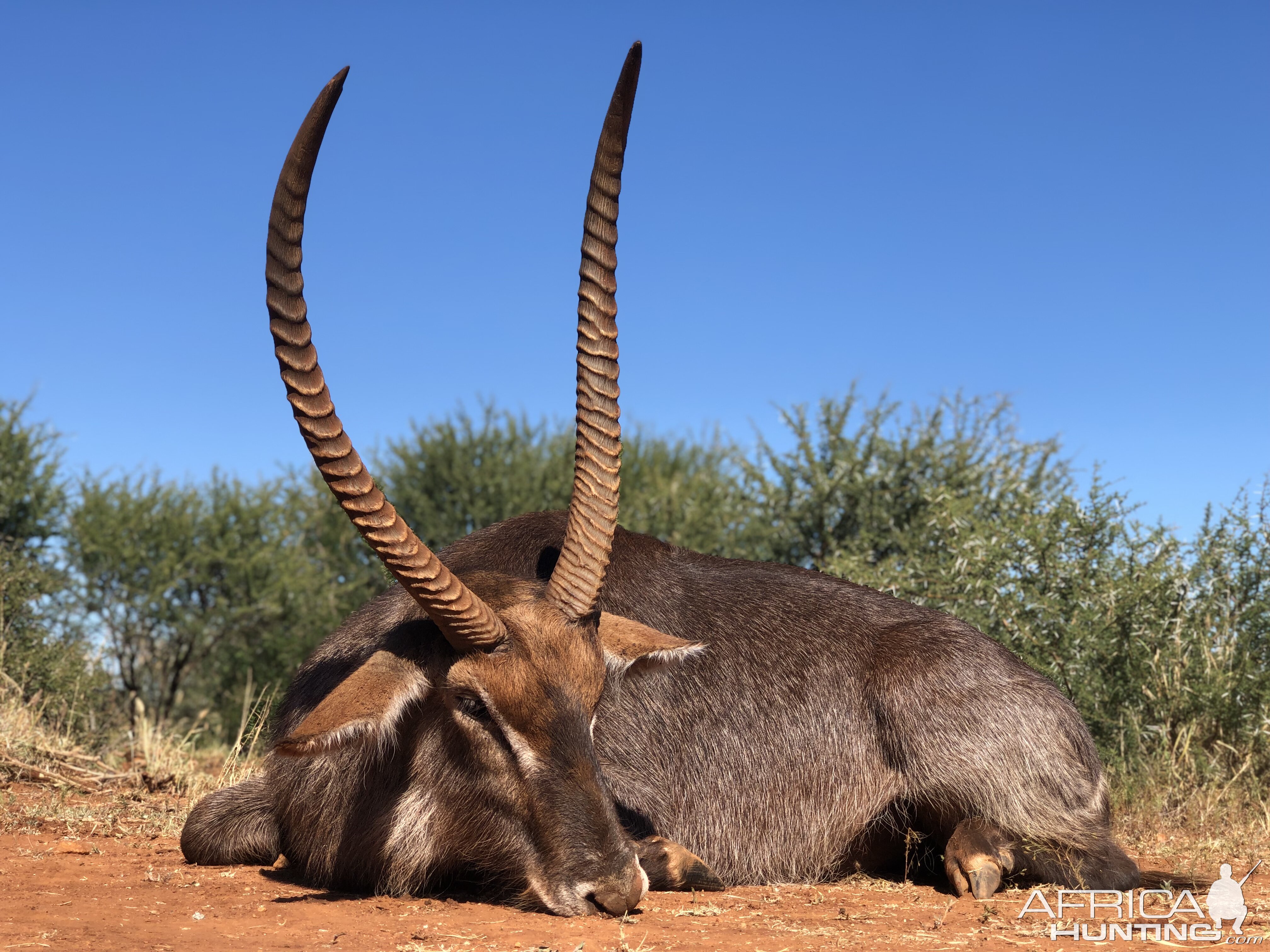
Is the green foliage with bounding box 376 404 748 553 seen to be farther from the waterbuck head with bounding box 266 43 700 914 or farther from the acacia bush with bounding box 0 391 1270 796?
the waterbuck head with bounding box 266 43 700 914

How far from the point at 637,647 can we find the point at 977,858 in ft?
6.24

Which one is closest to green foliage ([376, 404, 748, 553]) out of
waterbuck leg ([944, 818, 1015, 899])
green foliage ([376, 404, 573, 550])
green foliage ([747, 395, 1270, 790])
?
green foliage ([376, 404, 573, 550])

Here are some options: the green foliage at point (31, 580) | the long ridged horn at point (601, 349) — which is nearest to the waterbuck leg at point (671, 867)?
the long ridged horn at point (601, 349)

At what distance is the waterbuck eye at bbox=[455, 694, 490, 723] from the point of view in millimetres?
4508

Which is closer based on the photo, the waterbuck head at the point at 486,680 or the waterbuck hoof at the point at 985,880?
the waterbuck head at the point at 486,680

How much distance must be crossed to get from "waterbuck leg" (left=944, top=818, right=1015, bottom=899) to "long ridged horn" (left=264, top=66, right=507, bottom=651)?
2.46 metres

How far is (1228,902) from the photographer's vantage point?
511 centimetres

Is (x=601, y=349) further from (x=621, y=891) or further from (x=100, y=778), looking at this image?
(x=100, y=778)

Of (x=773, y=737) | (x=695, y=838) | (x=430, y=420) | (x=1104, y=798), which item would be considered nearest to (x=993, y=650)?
(x=1104, y=798)

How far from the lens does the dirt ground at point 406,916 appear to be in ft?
13.3

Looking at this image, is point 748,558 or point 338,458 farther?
point 748,558

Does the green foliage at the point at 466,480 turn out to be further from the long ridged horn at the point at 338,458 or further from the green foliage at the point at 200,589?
the long ridged horn at the point at 338,458
